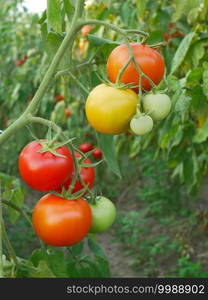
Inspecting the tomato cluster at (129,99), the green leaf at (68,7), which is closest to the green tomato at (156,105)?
the tomato cluster at (129,99)

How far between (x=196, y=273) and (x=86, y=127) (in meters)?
1.06

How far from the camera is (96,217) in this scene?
34.1 inches

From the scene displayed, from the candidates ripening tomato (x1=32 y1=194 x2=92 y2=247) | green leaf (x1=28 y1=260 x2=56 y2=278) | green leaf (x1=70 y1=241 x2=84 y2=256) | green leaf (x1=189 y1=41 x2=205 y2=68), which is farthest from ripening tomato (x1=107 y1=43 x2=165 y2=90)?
green leaf (x1=189 y1=41 x2=205 y2=68)

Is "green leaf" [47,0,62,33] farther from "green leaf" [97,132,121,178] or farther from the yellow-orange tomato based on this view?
"green leaf" [97,132,121,178]

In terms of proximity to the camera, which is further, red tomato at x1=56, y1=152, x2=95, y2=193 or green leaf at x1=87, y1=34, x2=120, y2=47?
green leaf at x1=87, y1=34, x2=120, y2=47

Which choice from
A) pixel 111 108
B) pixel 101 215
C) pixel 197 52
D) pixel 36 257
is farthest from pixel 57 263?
pixel 197 52

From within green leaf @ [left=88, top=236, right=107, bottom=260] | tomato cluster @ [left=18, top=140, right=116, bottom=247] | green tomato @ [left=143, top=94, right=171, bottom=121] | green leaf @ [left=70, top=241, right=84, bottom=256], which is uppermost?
green tomato @ [left=143, top=94, right=171, bottom=121]

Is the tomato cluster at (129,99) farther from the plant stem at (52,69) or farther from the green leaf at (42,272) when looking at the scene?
the green leaf at (42,272)

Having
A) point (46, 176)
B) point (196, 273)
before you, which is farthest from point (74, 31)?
point (196, 273)

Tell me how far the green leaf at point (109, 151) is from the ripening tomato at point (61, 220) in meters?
0.11

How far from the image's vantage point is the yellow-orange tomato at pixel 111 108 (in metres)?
0.72

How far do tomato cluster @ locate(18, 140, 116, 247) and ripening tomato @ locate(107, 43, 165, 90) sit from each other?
0.15 metres

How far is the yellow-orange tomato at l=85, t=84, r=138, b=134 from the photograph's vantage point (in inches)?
28.2

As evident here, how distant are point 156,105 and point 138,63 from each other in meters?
0.08
